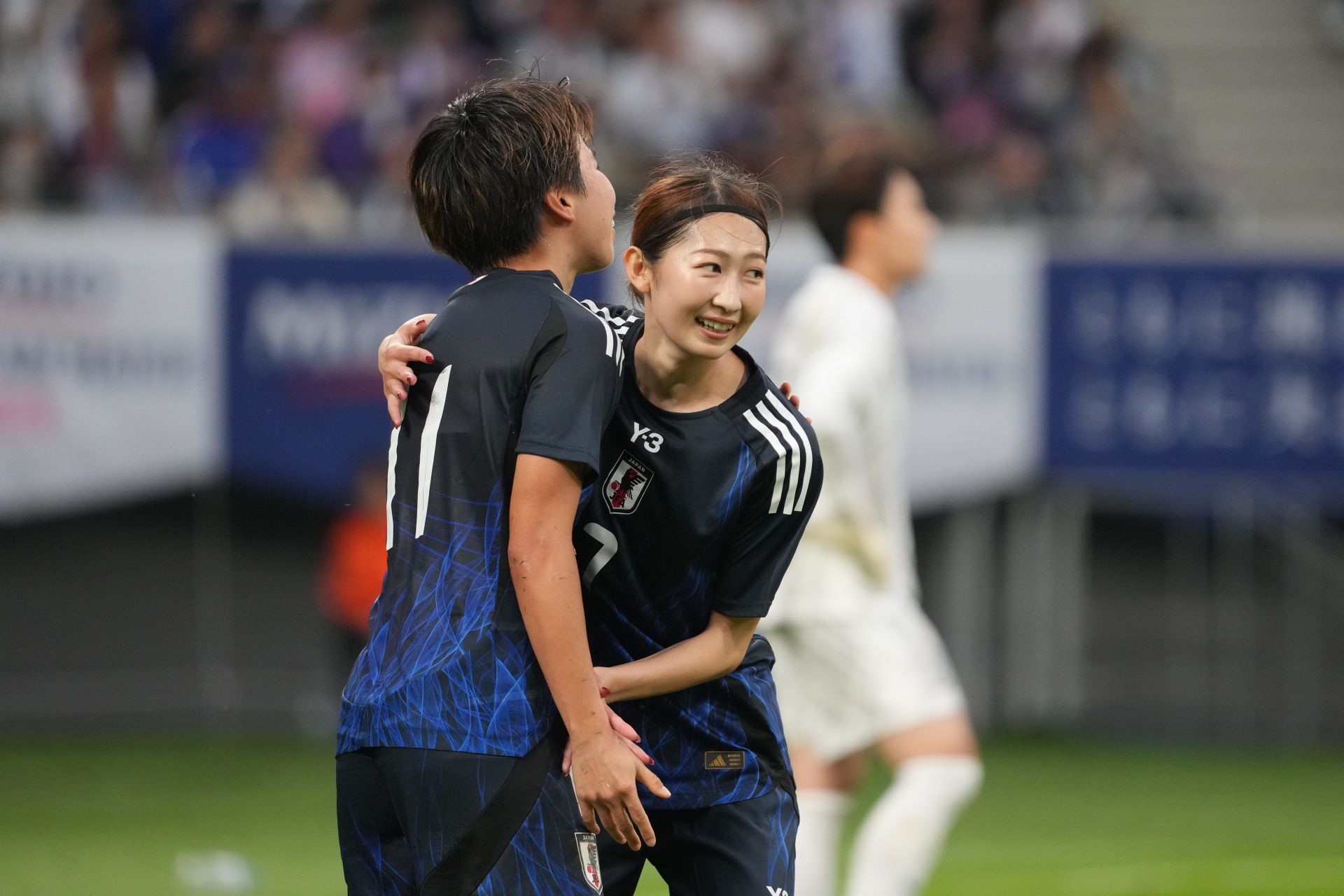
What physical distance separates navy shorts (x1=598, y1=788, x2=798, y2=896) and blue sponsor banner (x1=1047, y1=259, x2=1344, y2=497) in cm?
771

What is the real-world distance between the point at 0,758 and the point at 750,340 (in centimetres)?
479

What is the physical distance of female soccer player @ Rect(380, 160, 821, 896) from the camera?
3.29m

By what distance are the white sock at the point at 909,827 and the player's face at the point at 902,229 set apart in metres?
1.47

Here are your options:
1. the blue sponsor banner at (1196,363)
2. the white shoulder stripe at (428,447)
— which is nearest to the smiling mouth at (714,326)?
the white shoulder stripe at (428,447)

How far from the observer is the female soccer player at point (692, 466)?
3291mm

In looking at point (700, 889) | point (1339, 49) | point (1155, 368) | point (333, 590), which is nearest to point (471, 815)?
point (700, 889)

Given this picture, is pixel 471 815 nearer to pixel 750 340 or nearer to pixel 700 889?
pixel 700 889

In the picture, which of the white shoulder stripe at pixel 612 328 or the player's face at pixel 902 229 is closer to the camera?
the white shoulder stripe at pixel 612 328

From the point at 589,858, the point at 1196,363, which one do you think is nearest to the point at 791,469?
the point at 589,858

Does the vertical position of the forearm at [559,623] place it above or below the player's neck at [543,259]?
below

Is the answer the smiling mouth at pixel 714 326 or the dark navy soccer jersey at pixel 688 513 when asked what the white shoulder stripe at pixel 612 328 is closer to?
the dark navy soccer jersey at pixel 688 513

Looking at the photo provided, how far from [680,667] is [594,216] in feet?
2.67

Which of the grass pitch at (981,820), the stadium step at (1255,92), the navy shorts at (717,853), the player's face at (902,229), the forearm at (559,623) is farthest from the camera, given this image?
the stadium step at (1255,92)

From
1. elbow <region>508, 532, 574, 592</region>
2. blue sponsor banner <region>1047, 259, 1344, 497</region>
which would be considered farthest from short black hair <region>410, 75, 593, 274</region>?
blue sponsor banner <region>1047, 259, 1344, 497</region>
